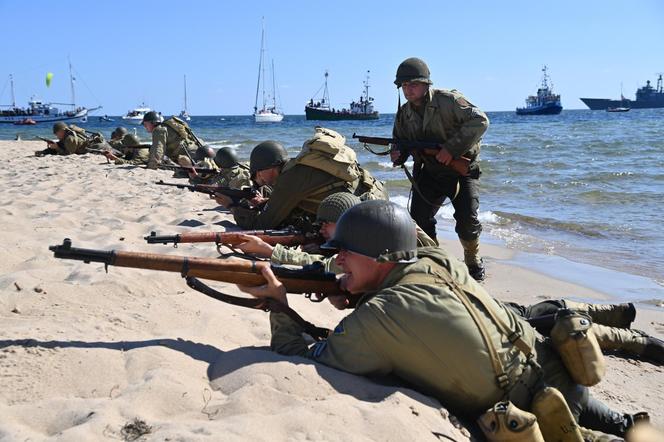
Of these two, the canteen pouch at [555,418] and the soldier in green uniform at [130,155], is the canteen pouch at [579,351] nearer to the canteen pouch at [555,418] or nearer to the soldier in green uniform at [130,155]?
the canteen pouch at [555,418]

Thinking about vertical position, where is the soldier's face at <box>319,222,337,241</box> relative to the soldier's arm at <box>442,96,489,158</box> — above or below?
below

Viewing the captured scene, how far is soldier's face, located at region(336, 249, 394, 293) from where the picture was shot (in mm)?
3338

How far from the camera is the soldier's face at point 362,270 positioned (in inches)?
131

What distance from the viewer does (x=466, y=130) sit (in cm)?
646

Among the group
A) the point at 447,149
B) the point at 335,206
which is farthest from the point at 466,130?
the point at 335,206

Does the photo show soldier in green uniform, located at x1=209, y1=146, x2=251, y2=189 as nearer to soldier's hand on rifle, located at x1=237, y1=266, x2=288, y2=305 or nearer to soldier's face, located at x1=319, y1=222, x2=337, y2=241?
soldier's face, located at x1=319, y1=222, x2=337, y2=241

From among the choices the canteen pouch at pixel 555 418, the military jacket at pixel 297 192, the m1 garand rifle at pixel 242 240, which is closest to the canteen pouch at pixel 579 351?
the canteen pouch at pixel 555 418

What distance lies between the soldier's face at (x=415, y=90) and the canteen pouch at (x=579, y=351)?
3.62 metres

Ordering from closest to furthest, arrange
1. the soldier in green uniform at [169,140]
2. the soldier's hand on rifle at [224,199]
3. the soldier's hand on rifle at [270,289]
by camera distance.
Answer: the soldier's hand on rifle at [270,289] < the soldier's hand on rifle at [224,199] < the soldier in green uniform at [169,140]

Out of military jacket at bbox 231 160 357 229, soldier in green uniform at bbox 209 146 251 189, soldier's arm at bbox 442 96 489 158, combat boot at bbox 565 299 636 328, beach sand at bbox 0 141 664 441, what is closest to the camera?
beach sand at bbox 0 141 664 441

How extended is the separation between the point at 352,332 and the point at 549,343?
Result: 1.08 meters

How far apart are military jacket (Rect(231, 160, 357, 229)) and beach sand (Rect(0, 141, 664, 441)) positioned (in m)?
0.71

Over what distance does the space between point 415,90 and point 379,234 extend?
3.63 meters

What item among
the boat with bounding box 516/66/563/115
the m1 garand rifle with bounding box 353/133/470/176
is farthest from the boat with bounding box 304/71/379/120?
the m1 garand rifle with bounding box 353/133/470/176
